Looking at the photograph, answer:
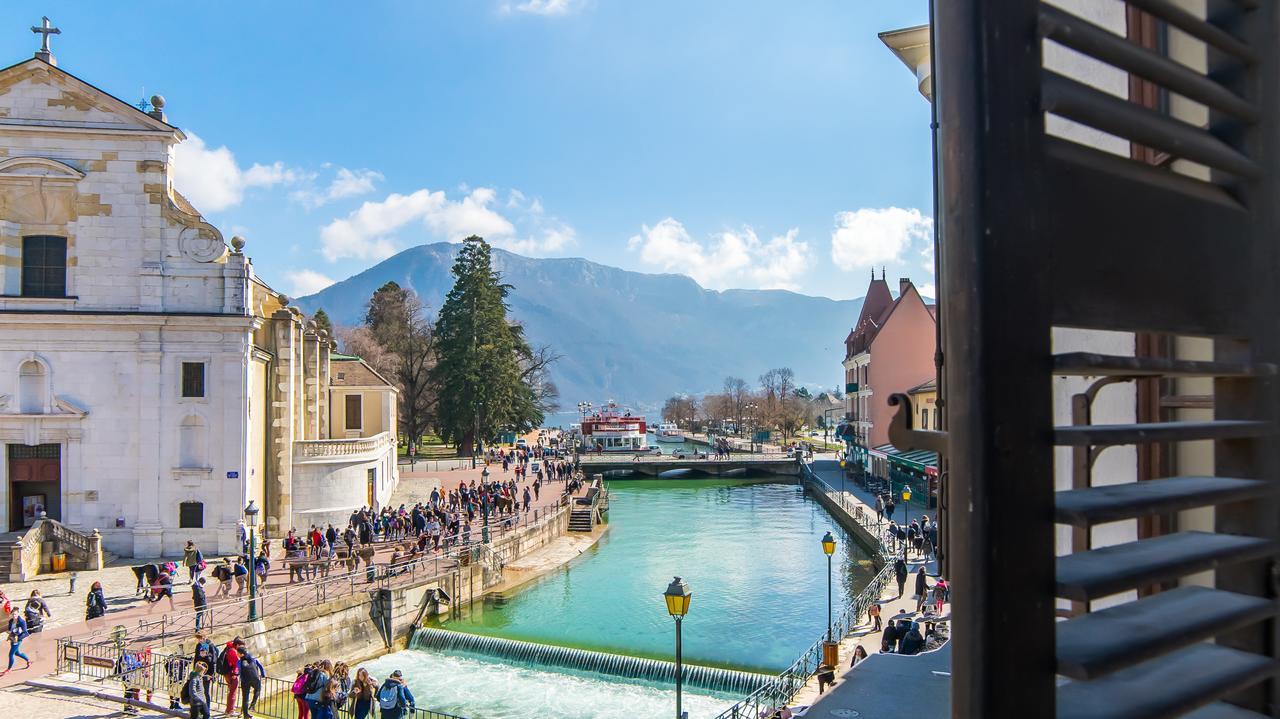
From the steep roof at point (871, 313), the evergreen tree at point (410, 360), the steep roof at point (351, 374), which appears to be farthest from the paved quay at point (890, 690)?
the evergreen tree at point (410, 360)

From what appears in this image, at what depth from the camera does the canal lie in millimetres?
20281

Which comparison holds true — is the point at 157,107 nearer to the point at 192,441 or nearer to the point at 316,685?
the point at 192,441

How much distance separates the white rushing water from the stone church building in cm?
1114

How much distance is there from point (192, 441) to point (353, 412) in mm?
20578

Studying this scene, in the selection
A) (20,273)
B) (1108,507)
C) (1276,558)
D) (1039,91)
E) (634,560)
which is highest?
(20,273)

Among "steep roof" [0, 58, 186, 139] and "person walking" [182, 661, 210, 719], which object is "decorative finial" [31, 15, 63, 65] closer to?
"steep roof" [0, 58, 186, 139]

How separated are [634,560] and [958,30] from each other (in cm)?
3733

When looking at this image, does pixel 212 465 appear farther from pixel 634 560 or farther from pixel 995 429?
pixel 995 429

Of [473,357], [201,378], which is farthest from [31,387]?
[473,357]

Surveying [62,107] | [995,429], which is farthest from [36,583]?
[995,429]

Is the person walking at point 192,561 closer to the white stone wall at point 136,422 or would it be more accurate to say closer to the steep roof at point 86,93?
the white stone wall at point 136,422

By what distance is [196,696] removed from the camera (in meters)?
14.6

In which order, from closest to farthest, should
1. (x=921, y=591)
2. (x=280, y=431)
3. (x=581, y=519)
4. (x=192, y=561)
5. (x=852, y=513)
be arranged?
(x=921, y=591) → (x=192, y=561) → (x=280, y=431) → (x=852, y=513) → (x=581, y=519)

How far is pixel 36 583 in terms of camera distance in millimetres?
24875
